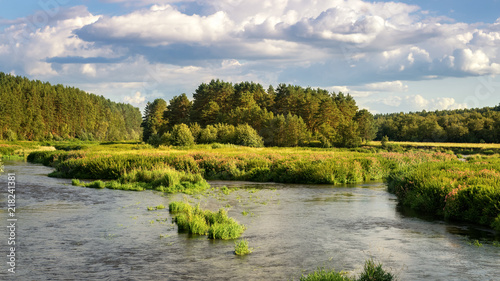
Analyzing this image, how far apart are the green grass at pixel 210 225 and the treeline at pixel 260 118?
5257 cm

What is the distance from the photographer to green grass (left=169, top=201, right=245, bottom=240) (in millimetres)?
15231

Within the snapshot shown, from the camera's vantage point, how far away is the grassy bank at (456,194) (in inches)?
685

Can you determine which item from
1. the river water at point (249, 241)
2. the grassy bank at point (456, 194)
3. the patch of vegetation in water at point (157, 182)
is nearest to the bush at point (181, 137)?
the patch of vegetation in water at point (157, 182)

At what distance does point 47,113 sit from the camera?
136m

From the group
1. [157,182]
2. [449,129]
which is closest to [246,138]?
[157,182]

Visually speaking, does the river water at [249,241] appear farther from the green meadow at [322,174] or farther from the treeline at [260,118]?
the treeline at [260,118]

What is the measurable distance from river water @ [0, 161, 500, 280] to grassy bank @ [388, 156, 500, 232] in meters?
0.86

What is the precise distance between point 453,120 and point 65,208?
146 meters

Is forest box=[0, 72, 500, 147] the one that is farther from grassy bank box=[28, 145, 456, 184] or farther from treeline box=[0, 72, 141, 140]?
grassy bank box=[28, 145, 456, 184]

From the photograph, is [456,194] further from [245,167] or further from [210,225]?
[245,167]

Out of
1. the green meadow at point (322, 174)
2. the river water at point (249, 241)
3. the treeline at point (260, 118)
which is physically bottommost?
the river water at point (249, 241)

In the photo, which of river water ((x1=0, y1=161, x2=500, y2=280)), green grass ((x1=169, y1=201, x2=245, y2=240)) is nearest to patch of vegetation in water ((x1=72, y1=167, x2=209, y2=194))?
river water ((x1=0, y1=161, x2=500, y2=280))

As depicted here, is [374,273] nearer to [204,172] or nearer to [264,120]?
[204,172]

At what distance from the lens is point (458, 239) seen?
50.3ft
